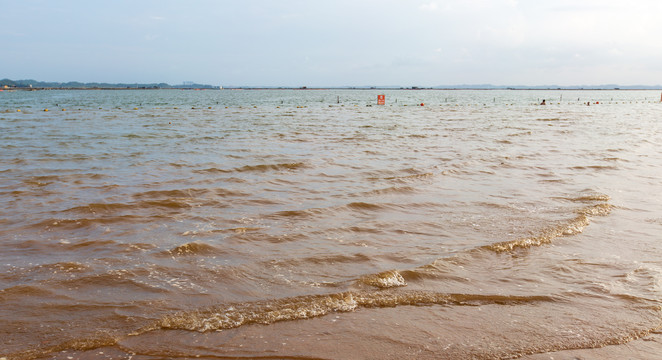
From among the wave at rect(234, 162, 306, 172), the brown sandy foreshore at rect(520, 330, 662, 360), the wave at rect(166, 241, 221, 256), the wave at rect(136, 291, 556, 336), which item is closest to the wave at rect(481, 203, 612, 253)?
the wave at rect(136, 291, 556, 336)

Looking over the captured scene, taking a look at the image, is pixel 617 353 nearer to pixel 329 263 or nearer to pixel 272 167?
pixel 329 263

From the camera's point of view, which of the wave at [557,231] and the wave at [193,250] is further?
the wave at [557,231]

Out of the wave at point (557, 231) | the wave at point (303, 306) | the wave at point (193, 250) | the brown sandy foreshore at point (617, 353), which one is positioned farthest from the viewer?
the wave at point (557, 231)

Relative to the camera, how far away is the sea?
14.5 ft

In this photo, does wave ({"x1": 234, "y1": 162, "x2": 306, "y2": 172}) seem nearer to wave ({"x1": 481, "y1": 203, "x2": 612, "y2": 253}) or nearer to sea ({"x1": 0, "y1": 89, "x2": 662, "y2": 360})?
sea ({"x1": 0, "y1": 89, "x2": 662, "y2": 360})

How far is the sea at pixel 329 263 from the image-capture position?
4.43 metres

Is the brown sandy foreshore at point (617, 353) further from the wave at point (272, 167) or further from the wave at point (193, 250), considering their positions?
the wave at point (272, 167)

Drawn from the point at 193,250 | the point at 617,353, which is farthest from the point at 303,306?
the point at 617,353

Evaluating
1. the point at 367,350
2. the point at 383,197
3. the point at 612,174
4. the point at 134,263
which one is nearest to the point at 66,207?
the point at 134,263

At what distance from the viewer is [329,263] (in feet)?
21.4

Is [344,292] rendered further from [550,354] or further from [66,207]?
[66,207]

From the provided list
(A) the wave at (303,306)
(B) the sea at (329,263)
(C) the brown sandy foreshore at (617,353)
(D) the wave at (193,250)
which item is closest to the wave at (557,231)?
(B) the sea at (329,263)

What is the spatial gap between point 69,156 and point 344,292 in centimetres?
1522

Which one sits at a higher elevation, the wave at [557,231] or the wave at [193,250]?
the wave at [557,231]
